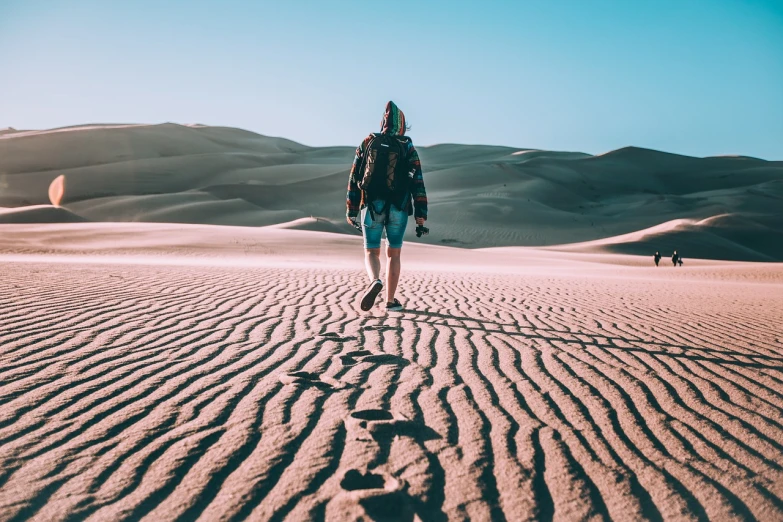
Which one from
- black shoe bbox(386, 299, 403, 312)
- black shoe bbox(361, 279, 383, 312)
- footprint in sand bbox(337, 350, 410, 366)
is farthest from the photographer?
black shoe bbox(386, 299, 403, 312)

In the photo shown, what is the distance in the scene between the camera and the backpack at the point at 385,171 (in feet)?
20.8

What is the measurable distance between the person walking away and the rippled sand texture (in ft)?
2.96

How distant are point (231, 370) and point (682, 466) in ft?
8.68

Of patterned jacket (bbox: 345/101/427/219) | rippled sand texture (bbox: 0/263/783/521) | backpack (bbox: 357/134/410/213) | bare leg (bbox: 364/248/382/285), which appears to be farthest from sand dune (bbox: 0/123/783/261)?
rippled sand texture (bbox: 0/263/783/521)

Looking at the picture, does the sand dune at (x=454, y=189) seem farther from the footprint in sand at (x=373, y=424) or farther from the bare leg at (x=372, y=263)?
the footprint in sand at (x=373, y=424)

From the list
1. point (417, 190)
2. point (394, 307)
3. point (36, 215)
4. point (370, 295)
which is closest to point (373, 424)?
point (370, 295)

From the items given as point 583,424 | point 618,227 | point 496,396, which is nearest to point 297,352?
point 496,396

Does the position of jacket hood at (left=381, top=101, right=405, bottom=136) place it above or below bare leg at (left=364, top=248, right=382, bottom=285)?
above

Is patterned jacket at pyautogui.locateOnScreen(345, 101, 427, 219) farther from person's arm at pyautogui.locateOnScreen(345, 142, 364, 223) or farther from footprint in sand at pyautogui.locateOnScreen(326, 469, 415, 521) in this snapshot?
footprint in sand at pyautogui.locateOnScreen(326, 469, 415, 521)

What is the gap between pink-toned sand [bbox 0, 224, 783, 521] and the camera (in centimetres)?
239

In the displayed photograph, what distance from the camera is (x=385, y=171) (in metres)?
6.35

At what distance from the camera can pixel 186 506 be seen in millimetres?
2270

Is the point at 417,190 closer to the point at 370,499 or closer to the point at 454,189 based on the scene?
the point at 370,499

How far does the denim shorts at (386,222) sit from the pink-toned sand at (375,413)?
83 centimetres
